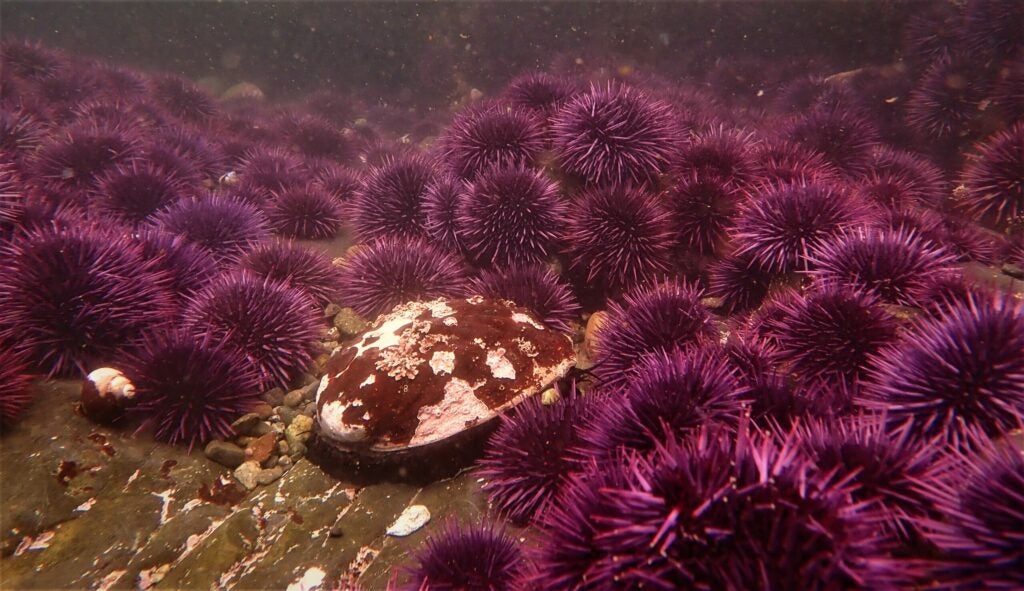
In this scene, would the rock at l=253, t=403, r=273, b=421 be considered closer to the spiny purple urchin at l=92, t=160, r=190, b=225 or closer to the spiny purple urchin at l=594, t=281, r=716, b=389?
the spiny purple urchin at l=594, t=281, r=716, b=389

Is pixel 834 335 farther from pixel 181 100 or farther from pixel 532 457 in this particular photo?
pixel 181 100

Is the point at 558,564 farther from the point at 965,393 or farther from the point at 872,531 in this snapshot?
the point at 965,393

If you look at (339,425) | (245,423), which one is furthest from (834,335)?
(245,423)

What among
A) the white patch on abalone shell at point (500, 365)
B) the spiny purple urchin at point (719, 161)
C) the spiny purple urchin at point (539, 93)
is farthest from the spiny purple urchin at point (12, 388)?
the spiny purple urchin at point (719, 161)

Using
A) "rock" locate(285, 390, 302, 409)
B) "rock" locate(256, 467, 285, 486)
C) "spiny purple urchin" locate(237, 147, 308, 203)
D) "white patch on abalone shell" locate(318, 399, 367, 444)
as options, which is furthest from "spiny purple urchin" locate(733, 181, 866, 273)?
"spiny purple urchin" locate(237, 147, 308, 203)

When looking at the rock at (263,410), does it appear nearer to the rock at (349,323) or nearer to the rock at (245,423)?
the rock at (245,423)

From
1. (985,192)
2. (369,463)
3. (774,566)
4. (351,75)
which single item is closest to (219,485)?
(369,463)
